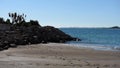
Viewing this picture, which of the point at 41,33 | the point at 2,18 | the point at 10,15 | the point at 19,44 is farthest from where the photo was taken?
the point at 2,18

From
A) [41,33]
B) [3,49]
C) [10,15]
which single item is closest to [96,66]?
[3,49]

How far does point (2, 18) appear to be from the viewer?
105375 millimetres

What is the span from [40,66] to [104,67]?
175 inches

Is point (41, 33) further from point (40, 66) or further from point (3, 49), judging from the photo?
point (40, 66)

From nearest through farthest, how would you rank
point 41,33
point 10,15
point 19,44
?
1. point 19,44
2. point 41,33
3. point 10,15

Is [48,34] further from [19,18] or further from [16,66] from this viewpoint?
[16,66]

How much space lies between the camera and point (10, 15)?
90125mm

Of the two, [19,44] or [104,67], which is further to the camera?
[19,44]

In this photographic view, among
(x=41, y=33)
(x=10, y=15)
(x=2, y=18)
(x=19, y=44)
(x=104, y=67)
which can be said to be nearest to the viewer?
(x=104, y=67)

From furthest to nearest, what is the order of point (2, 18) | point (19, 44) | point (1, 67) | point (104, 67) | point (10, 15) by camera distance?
point (2, 18), point (10, 15), point (19, 44), point (104, 67), point (1, 67)

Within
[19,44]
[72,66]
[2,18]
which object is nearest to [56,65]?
[72,66]

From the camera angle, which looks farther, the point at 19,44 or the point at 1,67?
the point at 19,44

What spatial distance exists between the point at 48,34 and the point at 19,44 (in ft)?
72.4

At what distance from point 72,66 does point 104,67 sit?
2235 mm
